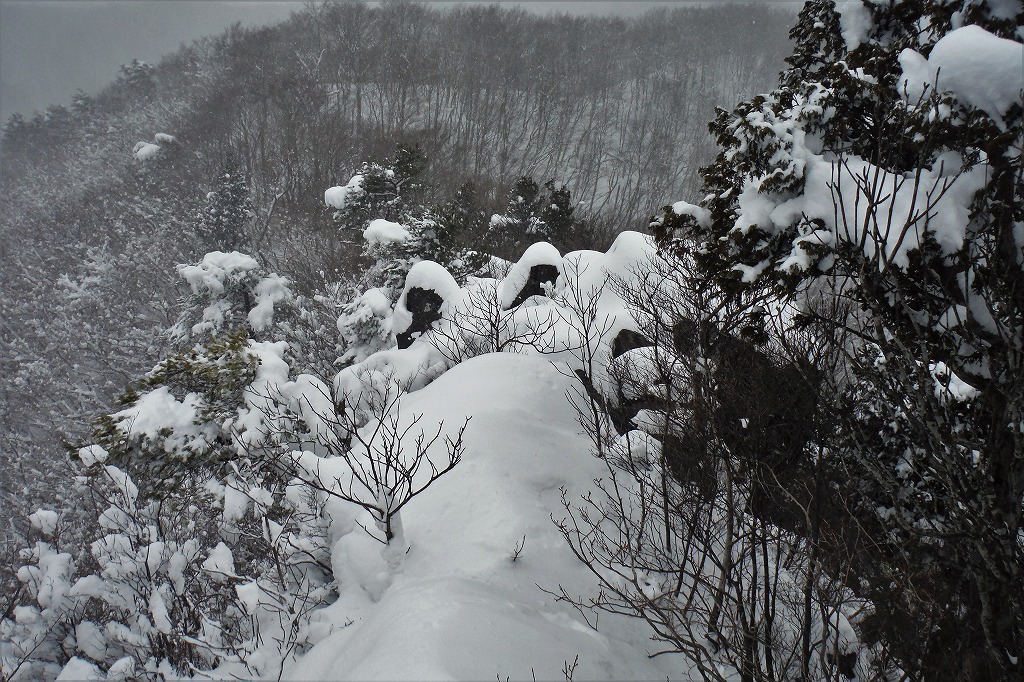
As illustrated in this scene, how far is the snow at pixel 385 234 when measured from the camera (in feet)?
49.5

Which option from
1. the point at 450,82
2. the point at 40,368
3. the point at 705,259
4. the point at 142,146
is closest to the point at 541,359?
the point at 705,259

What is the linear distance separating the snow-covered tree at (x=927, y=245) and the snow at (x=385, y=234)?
1082cm

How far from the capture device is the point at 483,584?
17.3 ft

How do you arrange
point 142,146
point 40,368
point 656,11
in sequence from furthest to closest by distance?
point 656,11
point 142,146
point 40,368

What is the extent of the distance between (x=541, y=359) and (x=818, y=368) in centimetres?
448

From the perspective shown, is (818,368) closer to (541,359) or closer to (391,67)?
(541,359)

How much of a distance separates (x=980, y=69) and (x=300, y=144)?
39.2 meters

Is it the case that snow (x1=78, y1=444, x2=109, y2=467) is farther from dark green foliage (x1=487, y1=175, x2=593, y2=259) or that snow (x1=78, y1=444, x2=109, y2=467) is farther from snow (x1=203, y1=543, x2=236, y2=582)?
dark green foliage (x1=487, y1=175, x2=593, y2=259)

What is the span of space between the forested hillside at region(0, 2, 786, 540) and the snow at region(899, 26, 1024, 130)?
20.0 meters

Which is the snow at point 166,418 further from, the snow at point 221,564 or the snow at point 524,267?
the snow at point 524,267

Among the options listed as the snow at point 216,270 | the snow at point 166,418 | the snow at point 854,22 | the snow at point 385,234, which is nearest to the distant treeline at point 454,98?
→ the snow at point 216,270

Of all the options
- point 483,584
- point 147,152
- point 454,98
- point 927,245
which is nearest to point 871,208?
point 927,245

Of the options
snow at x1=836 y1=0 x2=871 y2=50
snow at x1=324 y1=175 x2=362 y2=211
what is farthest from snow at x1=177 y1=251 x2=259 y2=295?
snow at x1=836 y1=0 x2=871 y2=50

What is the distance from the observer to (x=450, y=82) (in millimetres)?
44562
